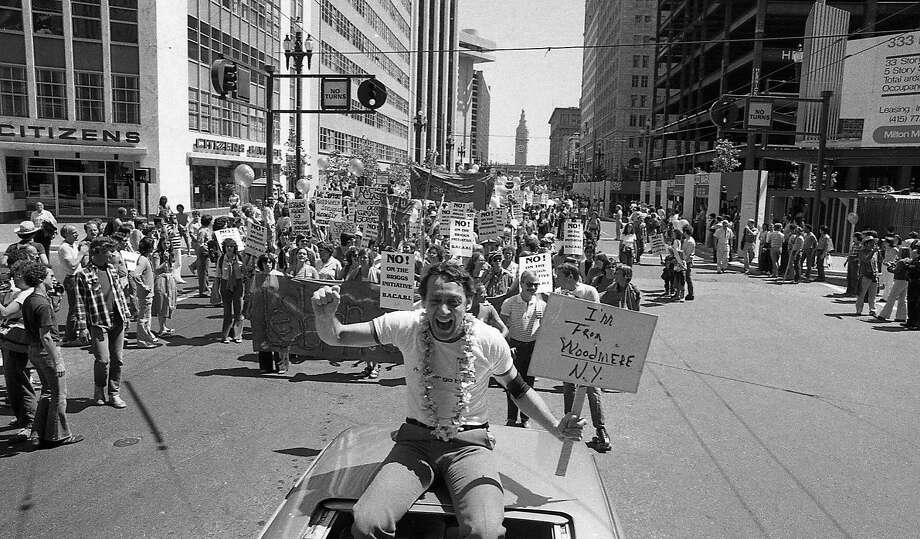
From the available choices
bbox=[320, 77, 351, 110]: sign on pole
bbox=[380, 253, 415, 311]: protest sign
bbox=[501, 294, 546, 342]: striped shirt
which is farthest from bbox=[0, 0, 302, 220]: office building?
bbox=[501, 294, 546, 342]: striped shirt

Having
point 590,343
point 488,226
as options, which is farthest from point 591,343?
point 488,226

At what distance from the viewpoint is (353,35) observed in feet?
205

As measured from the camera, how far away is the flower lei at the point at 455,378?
129 inches

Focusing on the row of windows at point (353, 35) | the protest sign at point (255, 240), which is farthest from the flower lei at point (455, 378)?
the row of windows at point (353, 35)

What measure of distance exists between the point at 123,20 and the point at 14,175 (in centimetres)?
875

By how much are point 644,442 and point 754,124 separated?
25.7m

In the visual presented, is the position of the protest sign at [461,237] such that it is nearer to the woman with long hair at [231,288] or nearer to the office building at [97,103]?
the woman with long hair at [231,288]

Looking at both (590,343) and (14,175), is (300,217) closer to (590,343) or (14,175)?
(590,343)

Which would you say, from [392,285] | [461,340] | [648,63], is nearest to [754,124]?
[392,285]

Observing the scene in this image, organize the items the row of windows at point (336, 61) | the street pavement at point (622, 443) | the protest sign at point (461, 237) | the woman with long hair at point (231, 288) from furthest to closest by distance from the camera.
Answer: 1. the row of windows at point (336, 61)
2. the protest sign at point (461, 237)
3. the woman with long hair at point (231, 288)
4. the street pavement at point (622, 443)

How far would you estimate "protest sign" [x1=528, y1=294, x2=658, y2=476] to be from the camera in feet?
13.3

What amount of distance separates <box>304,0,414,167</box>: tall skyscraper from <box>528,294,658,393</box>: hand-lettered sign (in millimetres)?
33010

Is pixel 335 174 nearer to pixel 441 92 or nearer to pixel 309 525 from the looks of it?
pixel 309 525

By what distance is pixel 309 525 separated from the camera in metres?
2.64
